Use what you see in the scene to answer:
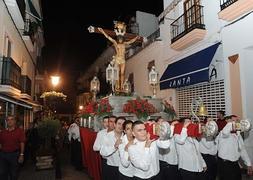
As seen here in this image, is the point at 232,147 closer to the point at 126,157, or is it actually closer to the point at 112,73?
the point at 126,157

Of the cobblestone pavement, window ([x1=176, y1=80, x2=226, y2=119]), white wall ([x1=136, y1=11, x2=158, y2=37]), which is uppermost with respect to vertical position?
white wall ([x1=136, y1=11, x2=158, y2=37])

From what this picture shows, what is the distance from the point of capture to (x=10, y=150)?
265 inches

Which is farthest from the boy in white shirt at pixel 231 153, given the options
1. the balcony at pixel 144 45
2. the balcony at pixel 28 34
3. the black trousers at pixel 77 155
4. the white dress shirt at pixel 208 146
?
the balcony at pixel 28 34

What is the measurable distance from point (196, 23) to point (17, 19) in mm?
7857

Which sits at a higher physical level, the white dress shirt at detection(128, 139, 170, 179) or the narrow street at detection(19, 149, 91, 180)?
the white dress shirt at detection(128, 139, 170, 179)

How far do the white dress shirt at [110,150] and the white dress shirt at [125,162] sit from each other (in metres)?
0.76

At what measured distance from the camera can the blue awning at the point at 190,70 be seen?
33.0ft

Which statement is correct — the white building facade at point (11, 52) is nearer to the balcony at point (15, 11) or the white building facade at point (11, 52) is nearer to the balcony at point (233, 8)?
the balcony at point (15, 11)

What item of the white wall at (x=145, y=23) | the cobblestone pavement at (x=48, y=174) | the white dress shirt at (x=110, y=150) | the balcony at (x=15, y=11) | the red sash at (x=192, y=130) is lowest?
the cobblestone pavement at (x=48, y=174)

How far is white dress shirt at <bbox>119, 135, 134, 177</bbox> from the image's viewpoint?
3920 millimetres

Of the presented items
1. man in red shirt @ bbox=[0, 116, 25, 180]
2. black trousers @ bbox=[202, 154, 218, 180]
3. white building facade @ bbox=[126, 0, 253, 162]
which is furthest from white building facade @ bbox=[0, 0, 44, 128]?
white building facade @ bbox=[126, 0, 253, 162]

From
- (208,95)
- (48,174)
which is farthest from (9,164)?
(208,95)

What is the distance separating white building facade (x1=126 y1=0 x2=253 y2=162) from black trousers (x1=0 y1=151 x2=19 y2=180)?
6640mm

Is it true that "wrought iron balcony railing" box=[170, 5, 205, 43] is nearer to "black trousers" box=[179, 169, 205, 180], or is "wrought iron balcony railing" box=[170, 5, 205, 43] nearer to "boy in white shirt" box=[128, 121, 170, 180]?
"black trousers" box=[179, 169, 205, 180]
